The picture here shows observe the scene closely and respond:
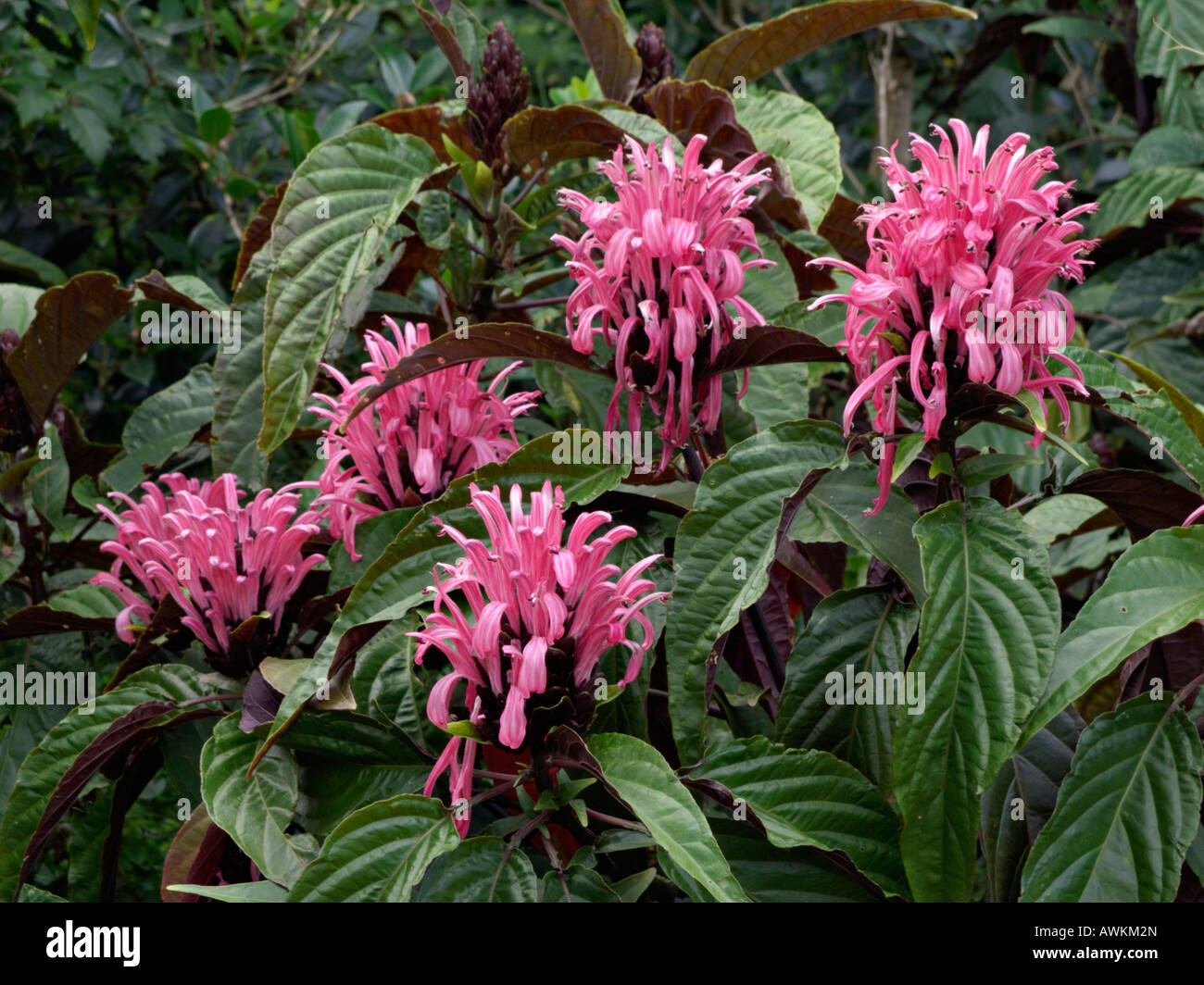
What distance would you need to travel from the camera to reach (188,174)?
8.50 feet

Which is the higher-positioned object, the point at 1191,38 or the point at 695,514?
the point at 1191,38

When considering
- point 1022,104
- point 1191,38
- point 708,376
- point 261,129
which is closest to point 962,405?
point 708,376

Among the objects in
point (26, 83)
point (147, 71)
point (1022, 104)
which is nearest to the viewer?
point (26, 83)

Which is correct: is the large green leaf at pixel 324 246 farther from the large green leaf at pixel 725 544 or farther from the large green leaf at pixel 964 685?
the large green leaf at pixel 964 685

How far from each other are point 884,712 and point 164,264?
2.16 m

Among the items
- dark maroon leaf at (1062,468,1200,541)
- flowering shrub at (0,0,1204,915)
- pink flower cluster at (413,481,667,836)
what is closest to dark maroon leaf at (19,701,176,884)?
flowering shrub at (0,0,1204,915)

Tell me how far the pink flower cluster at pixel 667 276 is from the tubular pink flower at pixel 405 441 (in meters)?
0.19

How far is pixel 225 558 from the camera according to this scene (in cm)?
118

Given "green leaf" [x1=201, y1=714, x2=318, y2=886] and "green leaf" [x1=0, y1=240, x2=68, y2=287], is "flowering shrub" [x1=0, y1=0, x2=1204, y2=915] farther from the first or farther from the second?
"green leaf" [x1=0, y1=240, x2=68, y2=287]

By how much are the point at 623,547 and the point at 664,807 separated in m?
0.31

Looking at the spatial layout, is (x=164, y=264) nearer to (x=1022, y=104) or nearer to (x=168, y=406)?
(x=168, y=406)

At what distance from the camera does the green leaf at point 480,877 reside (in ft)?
3.01

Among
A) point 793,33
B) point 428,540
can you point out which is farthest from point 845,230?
point 428,540

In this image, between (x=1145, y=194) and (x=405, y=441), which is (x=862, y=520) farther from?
(x=1145, y=194)
